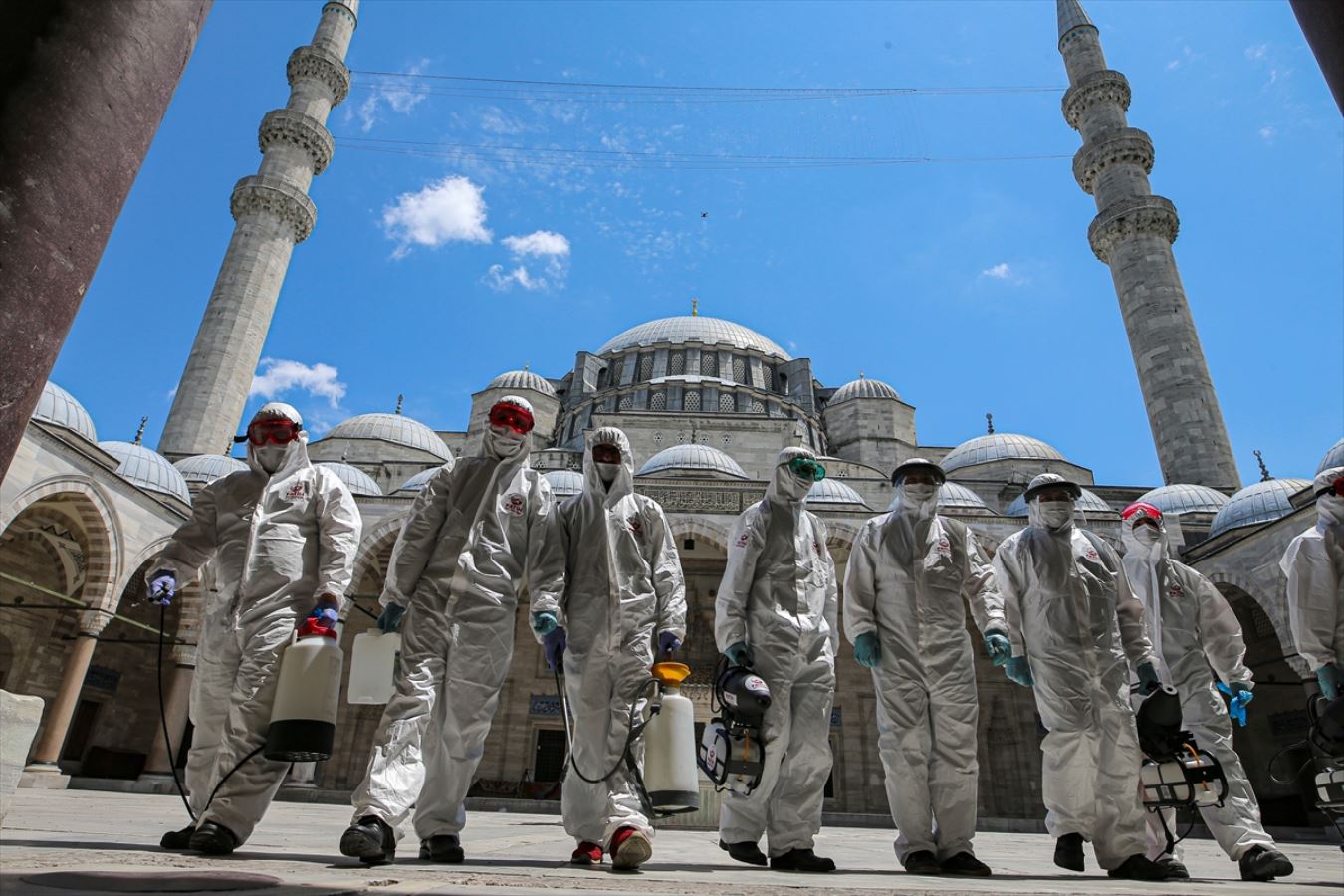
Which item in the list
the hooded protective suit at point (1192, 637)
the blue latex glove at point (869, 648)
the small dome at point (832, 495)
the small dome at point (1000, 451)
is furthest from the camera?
the small dome at point (1000, 451)

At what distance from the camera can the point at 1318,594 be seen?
3.83 meters

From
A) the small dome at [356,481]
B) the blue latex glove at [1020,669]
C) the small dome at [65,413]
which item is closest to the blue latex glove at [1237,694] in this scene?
the blue latex glove at [1020,669]

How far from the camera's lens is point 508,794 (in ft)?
46.7

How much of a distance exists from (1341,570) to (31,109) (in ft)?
16.4

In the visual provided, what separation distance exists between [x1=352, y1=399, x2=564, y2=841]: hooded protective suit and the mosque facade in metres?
5.86

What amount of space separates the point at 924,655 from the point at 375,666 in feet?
7.03

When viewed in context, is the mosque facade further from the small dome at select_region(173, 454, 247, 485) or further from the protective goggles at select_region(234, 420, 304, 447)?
the protective goggles at select_region(234, 420, 304, 447)

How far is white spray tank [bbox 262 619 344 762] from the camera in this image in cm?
252

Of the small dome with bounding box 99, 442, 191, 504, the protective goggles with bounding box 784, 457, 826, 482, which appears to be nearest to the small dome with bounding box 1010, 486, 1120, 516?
the protective goggles with bounding box 784, 457, 826, 482

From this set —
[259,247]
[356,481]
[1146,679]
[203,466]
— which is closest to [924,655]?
[1146,679]

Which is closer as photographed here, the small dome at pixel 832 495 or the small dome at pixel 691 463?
the small dome at pixel 832 495

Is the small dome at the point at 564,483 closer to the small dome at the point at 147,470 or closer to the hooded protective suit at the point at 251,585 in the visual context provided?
the small dome at the point at 147,470

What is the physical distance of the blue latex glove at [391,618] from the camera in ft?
9.75

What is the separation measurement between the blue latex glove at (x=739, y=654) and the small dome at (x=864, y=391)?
2241cm
